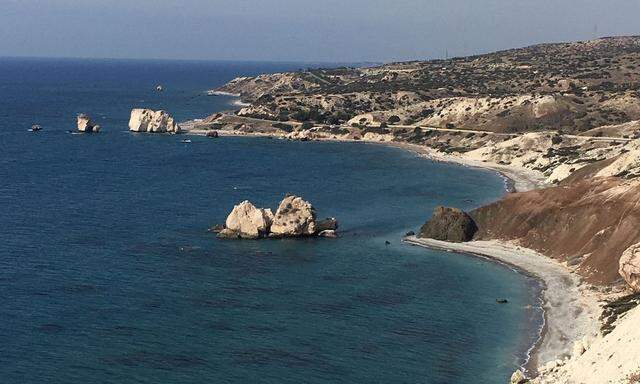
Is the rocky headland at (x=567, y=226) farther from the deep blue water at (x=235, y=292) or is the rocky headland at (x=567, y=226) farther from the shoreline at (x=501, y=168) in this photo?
the deep blue water at (x=235, y=292)

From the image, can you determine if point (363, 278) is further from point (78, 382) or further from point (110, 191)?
point (110, 191)

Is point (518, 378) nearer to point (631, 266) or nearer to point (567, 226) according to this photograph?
point (631, 266)

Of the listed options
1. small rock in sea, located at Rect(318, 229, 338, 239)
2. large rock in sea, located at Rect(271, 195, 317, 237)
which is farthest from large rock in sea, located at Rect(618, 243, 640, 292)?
large rock in sea, located at Rect(271, 195, 317, 237)

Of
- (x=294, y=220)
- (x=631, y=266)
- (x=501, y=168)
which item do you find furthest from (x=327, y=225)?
(x=501, y=168)

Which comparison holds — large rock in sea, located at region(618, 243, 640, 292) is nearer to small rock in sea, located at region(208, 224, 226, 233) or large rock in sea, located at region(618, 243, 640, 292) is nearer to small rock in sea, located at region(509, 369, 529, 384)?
small rock in sea, located at region(509, 369, 529, 384)

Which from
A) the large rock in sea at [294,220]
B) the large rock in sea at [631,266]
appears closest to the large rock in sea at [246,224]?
the large rock in sea at [294,220]

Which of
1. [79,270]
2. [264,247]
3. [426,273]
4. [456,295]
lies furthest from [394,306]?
[79,270]

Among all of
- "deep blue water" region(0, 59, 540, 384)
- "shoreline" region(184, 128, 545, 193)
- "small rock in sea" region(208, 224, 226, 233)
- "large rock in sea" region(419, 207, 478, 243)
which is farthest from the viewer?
"shoreline" region(184, 128, 545, 193)
